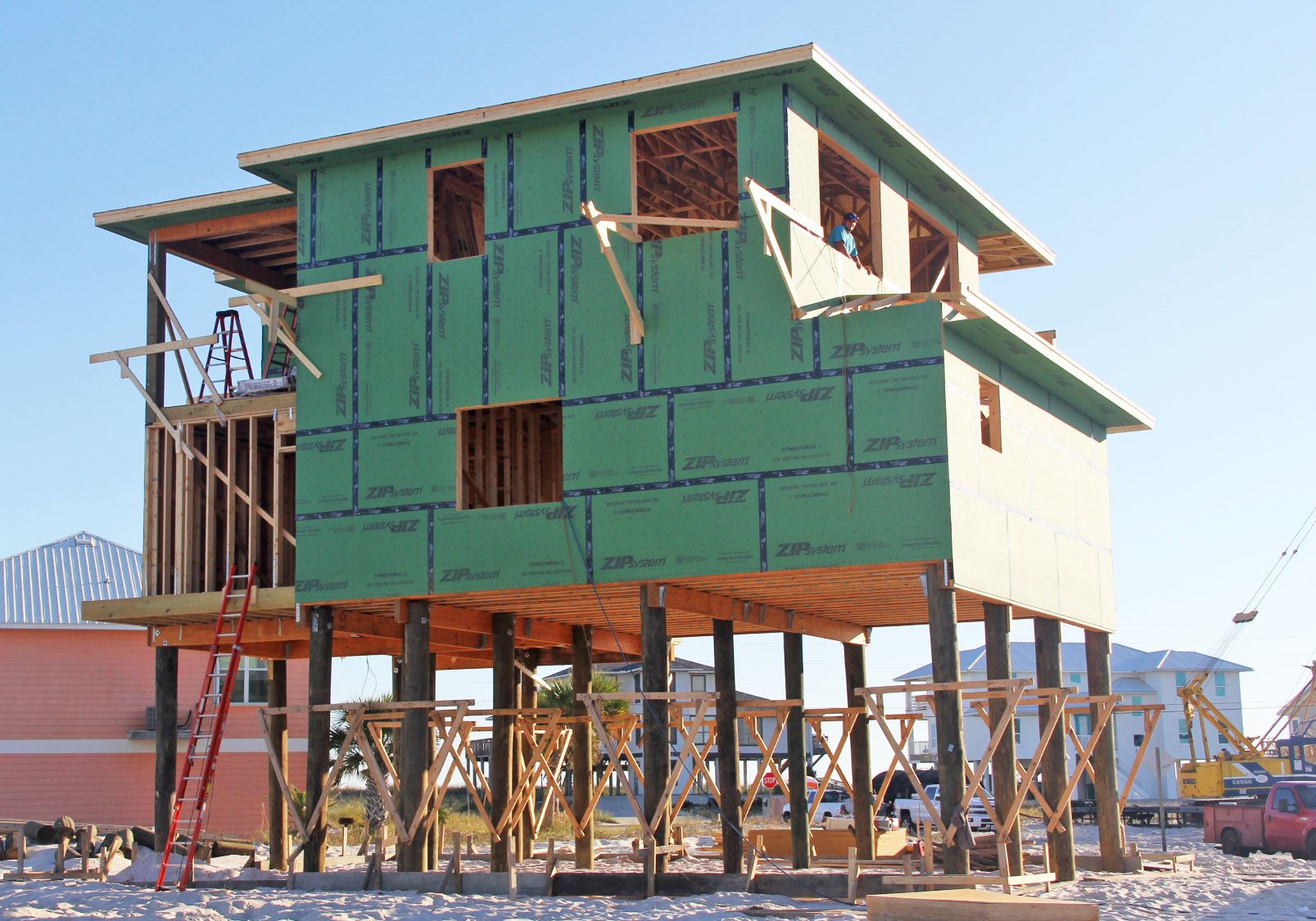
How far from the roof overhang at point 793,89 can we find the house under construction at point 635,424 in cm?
7

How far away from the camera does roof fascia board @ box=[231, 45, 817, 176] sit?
23.4 metres

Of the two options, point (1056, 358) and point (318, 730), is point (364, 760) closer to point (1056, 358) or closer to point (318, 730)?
point (318, 730)

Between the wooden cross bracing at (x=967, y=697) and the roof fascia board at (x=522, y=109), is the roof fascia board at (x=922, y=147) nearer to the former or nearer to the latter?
the roof fascia board at (x=522, y=109)

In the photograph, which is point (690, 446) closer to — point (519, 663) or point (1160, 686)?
point (519, 663)

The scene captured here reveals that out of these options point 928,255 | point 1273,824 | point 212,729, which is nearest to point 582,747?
point 212,729

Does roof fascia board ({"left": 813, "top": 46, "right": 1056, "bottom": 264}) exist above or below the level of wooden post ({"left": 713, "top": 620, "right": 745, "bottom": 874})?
above

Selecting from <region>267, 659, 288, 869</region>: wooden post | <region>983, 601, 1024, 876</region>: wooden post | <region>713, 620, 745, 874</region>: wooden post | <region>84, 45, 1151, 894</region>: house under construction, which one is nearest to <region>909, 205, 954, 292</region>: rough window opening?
<region>84, 45, 1151, 894</region>: house under construction

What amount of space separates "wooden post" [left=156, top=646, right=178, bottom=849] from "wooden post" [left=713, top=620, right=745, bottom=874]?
10.5 meters

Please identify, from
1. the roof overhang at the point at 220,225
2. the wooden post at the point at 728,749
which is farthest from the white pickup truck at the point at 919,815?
the roof overhang at the point at 220,225

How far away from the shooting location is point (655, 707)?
23.9 meters

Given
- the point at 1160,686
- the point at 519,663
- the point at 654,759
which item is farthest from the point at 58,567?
the point at 1160,686

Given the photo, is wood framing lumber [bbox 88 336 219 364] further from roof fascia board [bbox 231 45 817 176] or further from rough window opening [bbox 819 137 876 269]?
rough window opening [bbox 819 137 876 269]

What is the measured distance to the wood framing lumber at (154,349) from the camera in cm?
2862

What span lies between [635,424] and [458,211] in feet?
24.5
